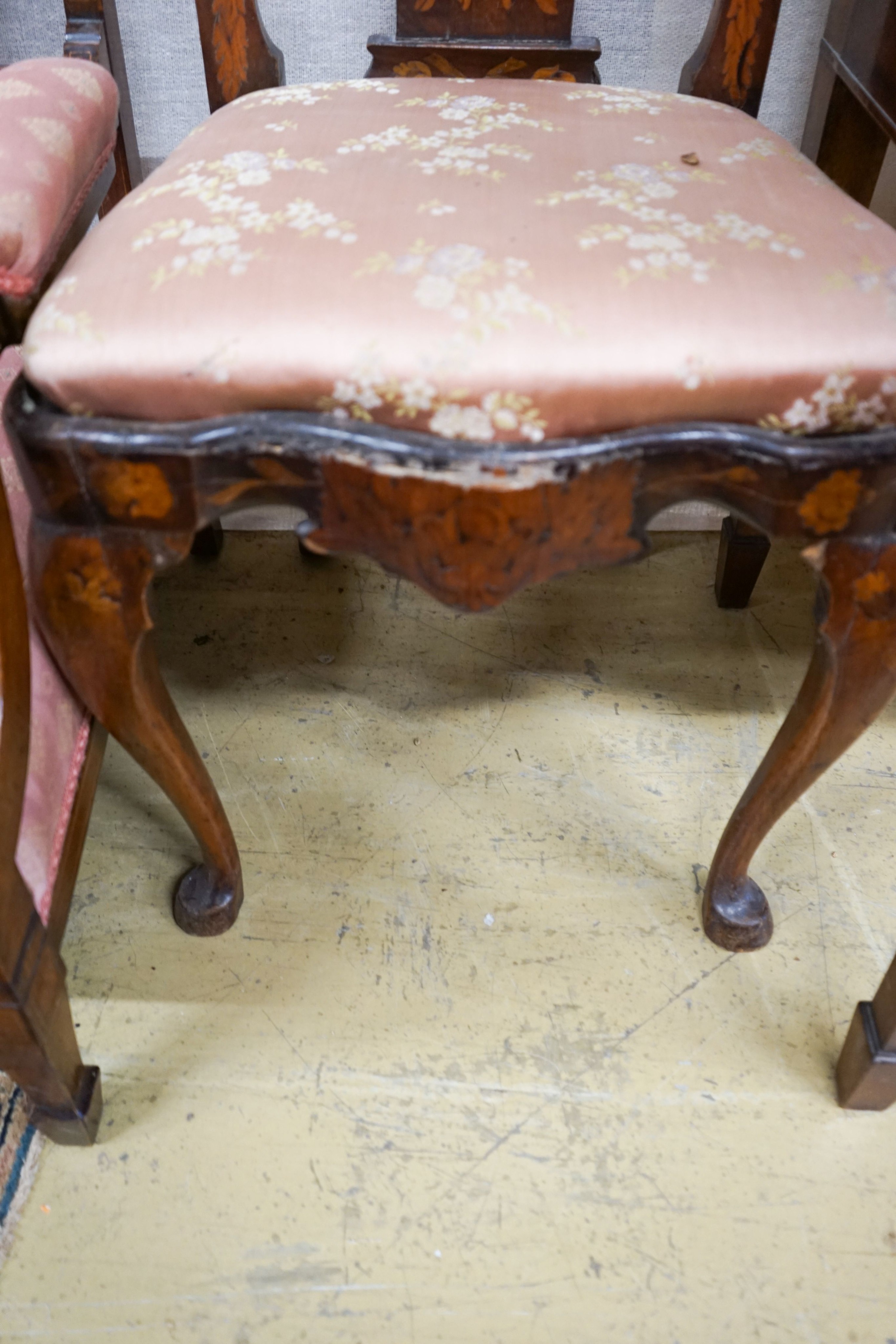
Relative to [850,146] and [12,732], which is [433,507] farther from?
[850,146]

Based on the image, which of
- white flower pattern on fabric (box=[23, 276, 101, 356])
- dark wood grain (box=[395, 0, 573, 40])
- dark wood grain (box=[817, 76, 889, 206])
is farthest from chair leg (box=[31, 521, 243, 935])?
dark wood grain (box=[817, 76, 889, 206])

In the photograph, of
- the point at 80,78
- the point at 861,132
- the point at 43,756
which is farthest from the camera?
the point at 861,132

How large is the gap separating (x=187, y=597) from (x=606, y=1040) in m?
0.68

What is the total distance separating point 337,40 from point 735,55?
0.48 m

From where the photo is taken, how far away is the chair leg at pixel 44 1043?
62 centimetres

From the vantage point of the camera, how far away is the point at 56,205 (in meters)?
0.66

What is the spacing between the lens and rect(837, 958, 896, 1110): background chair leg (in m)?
0.71

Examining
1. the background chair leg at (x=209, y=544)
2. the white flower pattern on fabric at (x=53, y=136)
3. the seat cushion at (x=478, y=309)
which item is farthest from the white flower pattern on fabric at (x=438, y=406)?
the background chair leg at (x=209, y=544)

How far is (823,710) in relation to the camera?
27.7 inches

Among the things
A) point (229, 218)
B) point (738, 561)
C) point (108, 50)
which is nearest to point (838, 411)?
point (229, 218)

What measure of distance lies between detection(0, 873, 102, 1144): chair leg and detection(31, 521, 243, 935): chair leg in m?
0.14

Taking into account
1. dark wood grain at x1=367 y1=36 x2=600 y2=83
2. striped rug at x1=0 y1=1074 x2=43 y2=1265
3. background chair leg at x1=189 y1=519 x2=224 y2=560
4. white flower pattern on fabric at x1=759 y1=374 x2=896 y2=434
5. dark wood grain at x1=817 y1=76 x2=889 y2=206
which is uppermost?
dark wood grain at x1=367 y1=36 x2=600 y2=83

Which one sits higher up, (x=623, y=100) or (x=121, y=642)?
(x=623, y=100)

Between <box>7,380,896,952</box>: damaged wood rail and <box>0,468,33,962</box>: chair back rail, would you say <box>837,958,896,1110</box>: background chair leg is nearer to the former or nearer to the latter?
<box>7,380,896,952</box>: damaged wood rail
